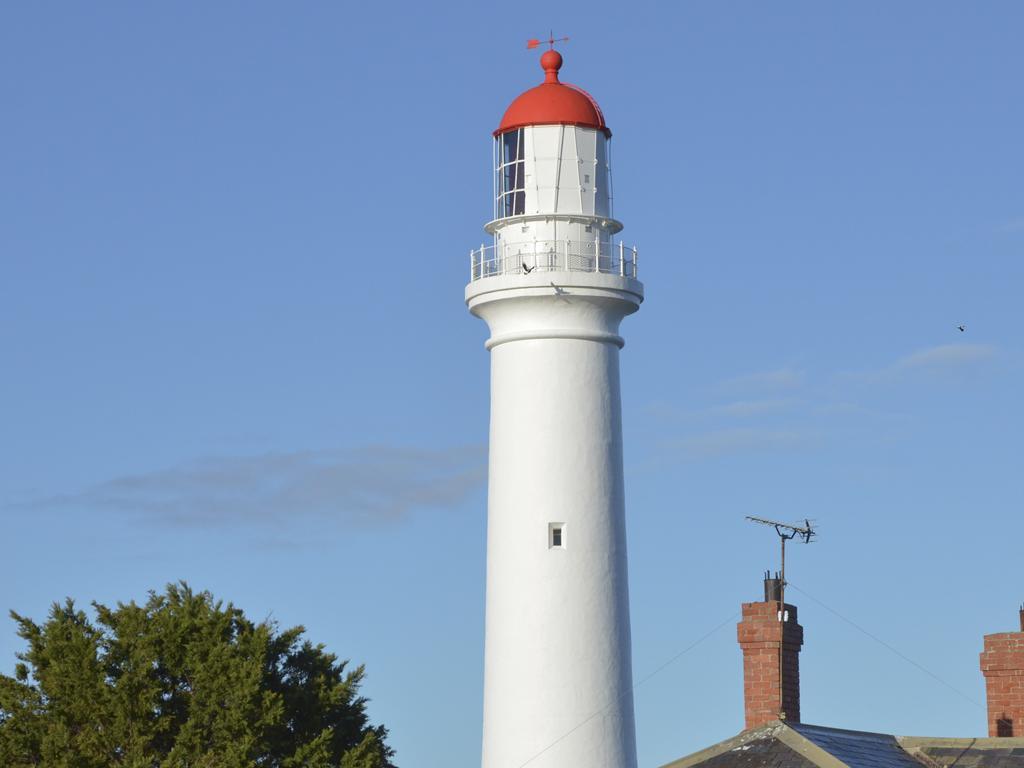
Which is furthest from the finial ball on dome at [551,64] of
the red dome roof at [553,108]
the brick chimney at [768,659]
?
the brick chimney at [768,659]

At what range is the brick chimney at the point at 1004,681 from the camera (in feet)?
132

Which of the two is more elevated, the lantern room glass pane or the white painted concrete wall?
the lantern room glass pane

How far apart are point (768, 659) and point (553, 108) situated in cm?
1107

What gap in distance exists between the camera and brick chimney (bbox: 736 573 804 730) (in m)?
39.2

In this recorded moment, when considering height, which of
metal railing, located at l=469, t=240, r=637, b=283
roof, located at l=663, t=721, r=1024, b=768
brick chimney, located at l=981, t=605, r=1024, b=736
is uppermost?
metal railing, located at l=469, t=240, r=637, b=283

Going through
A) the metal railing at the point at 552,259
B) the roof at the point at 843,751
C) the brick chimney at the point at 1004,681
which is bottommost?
the roof at the point at 843,751

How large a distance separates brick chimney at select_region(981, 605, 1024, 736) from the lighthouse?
6.25m

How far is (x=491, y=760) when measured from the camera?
41.2 m

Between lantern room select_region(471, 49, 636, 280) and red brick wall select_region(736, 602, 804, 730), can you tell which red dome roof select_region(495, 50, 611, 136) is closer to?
lantern room select_region(471, 49, 636, 280)

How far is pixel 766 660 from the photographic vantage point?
3938cm

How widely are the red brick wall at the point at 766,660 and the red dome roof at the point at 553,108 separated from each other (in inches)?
385

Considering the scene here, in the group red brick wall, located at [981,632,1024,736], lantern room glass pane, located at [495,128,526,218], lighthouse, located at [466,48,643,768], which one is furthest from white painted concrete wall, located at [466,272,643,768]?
red brick wall, located at [981,632,1024,736]

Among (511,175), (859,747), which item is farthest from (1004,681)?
(511,175)

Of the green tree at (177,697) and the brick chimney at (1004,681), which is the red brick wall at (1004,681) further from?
the green tree at (177,697)
